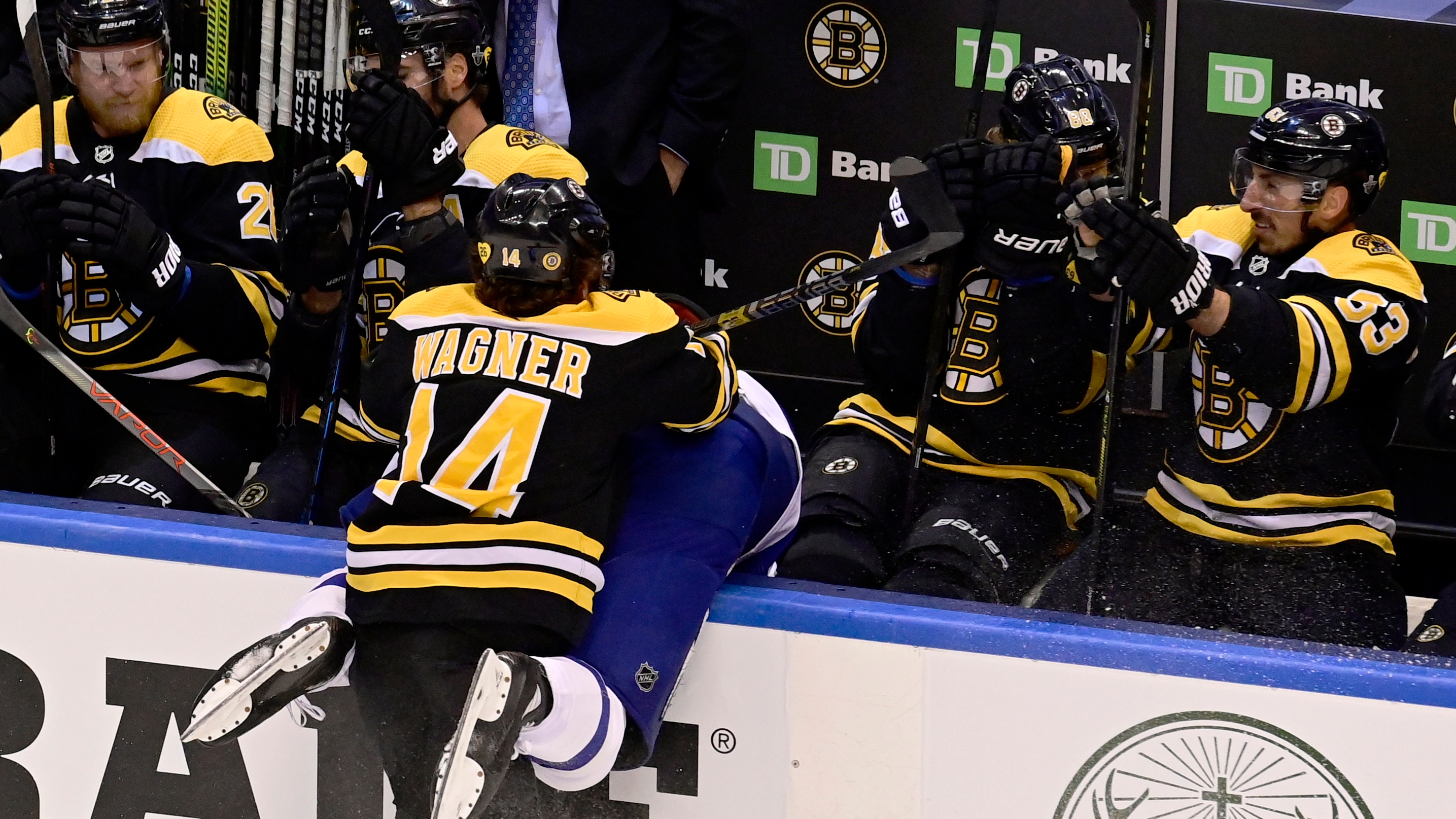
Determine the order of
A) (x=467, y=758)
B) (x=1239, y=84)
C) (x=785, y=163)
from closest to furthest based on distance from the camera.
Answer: (x=467, y=758) → (x=1239, y=84) → (x=785, y=163)

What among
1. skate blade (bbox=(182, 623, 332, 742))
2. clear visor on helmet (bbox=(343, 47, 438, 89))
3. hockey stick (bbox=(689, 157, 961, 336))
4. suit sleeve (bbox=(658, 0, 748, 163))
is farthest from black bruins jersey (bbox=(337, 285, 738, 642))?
suit sleeve (bbox=(658, 0, 748, 163))

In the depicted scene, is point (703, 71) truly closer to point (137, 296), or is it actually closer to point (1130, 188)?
point (1130, 188)

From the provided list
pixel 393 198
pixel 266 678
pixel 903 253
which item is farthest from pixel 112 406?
pixel 903 253

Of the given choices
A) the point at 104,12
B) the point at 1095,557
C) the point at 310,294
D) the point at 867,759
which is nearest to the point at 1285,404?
the point at 1095,557

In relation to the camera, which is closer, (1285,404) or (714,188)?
(1285,404)

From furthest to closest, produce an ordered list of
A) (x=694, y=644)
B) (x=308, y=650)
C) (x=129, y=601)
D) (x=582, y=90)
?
(x=582, y=90) < (x=129, y=601) < (x=694, y=644) < (x=308, y=650)

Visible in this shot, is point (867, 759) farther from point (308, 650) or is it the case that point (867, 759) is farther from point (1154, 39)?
point (1154, 39)

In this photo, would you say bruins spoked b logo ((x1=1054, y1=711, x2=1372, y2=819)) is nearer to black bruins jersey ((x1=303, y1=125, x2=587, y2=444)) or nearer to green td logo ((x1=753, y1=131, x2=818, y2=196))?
black bruins jersey ((x1=303, y1=125, x2=587, y2=444))

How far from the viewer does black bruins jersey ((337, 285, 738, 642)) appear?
6.22 ft

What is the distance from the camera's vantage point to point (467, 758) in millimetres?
1703

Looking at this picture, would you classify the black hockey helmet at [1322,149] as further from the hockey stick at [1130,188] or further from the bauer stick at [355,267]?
the bauer stick at [355,267]

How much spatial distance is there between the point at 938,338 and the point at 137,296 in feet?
4.38

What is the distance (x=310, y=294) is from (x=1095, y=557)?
4.58ft

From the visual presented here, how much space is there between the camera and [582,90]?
3.00 m
